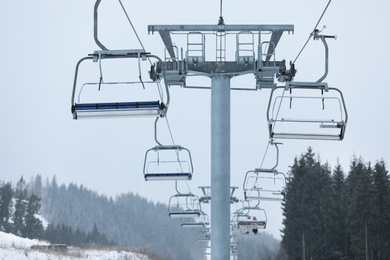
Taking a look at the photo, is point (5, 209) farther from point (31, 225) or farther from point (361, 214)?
point (361, 214)

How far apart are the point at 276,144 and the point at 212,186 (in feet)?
30.1

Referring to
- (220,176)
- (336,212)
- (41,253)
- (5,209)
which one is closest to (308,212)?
(336,212)

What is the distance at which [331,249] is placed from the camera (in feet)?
264

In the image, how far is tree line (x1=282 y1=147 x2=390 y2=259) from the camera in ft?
239

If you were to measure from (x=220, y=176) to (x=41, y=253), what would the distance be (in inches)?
1342

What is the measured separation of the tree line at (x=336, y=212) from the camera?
239ft

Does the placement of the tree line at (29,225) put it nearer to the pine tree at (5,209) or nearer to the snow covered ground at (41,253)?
the pine tree at (5,209)

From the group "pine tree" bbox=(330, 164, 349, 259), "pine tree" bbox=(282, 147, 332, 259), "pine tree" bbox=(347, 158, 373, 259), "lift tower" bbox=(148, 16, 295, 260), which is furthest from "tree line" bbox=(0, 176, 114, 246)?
"lift tower" bbox=(148, 16, 295, 260)

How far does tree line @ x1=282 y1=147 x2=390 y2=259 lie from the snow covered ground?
19.2 metres

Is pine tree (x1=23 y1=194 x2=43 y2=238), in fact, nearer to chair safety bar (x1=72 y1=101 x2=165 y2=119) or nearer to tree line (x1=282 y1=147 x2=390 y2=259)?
tree line (x1=282 y1=147 x2=390 y2=259)

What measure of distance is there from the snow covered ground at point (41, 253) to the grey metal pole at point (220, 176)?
28.8m

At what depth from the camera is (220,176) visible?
14742 mm

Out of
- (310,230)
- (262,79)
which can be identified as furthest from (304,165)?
(262,79)

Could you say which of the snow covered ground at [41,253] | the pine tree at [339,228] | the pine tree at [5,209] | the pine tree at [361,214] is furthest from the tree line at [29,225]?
the snow covered ground at [41,253]
